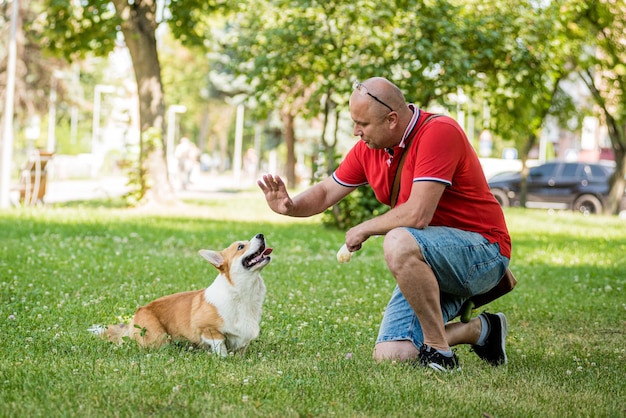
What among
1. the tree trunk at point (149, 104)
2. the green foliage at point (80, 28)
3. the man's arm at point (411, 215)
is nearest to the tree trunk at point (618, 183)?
the tree trunk at point (149, 104)

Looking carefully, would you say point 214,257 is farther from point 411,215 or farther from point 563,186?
point 563,186

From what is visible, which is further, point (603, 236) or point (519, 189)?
point (519, 189)

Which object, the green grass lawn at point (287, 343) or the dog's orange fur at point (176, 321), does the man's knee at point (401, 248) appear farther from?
the dog's orange fur at point (176, 321)

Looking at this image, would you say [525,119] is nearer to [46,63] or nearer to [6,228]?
[6,228]

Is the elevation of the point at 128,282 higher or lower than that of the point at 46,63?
lower

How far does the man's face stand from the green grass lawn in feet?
4.36

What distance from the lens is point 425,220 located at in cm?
507

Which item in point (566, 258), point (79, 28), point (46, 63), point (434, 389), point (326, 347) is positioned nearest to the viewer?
point (434, 389)

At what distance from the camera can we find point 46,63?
129 feet

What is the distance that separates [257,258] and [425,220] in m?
1.14

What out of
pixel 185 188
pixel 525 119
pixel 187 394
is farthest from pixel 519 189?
pixel 187 394

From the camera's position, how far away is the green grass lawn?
4309 millimetres

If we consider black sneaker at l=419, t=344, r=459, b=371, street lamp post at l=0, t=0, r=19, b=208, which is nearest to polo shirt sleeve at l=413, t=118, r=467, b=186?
black sneaker at l=419, t=344, r=459, b=371

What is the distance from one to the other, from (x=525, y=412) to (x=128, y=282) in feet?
18.3
